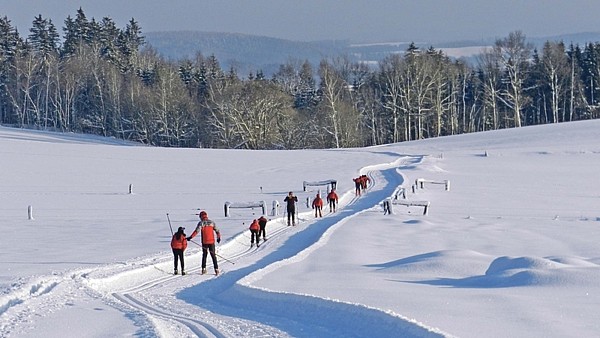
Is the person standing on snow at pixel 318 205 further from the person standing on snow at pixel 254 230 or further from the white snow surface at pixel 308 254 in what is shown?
the person standing on snow at pixel 254 230

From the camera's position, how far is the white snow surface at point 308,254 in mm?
10969

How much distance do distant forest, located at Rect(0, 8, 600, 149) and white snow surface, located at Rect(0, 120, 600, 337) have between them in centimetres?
2746

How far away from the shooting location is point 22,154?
62906mm

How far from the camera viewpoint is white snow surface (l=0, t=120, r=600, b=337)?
1097 cm

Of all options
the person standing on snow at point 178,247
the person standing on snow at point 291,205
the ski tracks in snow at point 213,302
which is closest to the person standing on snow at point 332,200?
the person standing on snow at point 291,205

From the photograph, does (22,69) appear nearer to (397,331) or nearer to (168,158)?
(168,158)

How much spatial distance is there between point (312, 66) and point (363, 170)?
7129 cm

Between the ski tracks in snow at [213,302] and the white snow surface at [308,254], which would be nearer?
the ski tracks in snow at [213,302]

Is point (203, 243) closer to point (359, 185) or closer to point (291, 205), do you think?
point (291, 205)

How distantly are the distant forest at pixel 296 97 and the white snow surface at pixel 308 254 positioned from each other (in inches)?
1081

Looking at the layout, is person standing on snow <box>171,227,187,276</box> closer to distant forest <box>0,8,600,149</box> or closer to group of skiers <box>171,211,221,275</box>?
group of skiers <box>171,211,221,275</box>

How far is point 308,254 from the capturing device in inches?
794

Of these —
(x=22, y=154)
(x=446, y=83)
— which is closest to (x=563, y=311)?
(x=22, y=154)

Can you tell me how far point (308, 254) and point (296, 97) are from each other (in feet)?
288
